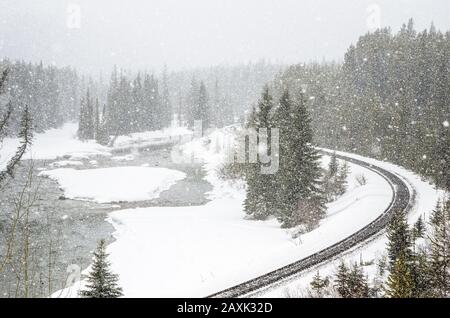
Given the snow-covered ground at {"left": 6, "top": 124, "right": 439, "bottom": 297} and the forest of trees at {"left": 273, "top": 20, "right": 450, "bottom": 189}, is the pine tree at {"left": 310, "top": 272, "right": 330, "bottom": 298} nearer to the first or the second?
the snow-covered ground at {"left": 6, "top": 124, "right": 439, "bottom": 297}

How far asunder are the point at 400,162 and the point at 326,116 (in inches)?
1240

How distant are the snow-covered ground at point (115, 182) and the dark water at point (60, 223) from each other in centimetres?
135

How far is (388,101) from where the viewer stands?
7262 centimetres

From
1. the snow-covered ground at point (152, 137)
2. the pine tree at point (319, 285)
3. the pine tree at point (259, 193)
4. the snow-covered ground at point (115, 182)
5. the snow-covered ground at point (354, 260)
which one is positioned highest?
the pine tree at point (319, 285)

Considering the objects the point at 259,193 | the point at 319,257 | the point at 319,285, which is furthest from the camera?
the point at 259,193

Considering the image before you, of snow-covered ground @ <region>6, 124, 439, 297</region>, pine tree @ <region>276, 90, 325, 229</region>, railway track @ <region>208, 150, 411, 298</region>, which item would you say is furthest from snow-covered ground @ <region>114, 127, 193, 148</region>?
railway track @ <region>208, 150, 411, 298</region>

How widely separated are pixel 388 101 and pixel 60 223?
63.7m

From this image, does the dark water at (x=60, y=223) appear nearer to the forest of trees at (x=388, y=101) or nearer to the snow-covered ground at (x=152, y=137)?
the forest of trees at (x=388, y=101)

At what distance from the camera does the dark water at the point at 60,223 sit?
20953 mm

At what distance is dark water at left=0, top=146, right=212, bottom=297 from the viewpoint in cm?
2095

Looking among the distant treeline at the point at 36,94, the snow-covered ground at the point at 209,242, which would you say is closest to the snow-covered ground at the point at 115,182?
the snow-covered ground at the point at 209,242

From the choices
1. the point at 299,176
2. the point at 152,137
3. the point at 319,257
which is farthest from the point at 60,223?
the point at 152,137

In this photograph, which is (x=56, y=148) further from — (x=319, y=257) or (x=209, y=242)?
(x=319, y=257)

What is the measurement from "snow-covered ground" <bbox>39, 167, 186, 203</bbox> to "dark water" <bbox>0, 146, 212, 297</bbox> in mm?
1355
